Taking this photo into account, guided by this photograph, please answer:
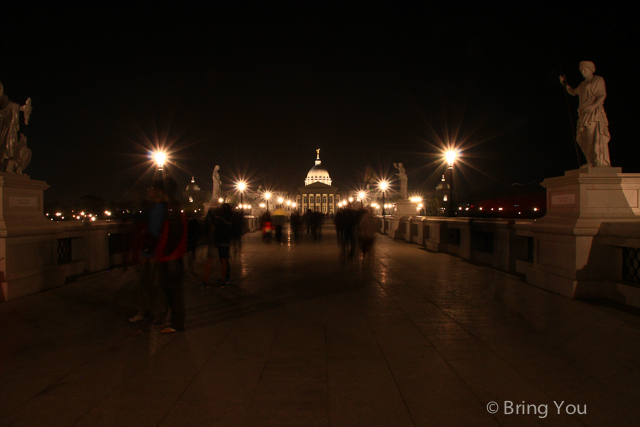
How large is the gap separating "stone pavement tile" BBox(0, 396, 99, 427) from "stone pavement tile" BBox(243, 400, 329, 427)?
1311 millimetres

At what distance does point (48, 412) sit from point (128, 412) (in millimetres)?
614

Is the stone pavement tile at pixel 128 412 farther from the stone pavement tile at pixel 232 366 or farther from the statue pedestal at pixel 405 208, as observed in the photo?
the statue pedestal at pixel 405 208

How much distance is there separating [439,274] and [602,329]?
5.05 m

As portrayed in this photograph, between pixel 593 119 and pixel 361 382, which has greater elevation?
pixel 593 119

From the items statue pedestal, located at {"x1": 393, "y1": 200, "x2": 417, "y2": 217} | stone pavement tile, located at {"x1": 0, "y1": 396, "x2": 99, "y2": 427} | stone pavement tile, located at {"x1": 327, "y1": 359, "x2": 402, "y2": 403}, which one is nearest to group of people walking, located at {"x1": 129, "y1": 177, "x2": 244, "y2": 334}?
stone pavement tile, located at {"x1": 0, "y1": 396, "x2": 99, "y2": 427}

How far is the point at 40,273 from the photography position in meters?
7.85

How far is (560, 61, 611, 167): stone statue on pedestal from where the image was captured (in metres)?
7.59

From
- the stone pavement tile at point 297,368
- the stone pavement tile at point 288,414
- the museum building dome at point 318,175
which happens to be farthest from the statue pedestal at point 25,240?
the museum building dome at point 318,175

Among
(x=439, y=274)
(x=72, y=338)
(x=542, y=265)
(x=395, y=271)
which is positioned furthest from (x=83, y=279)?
(x=542, y=265)

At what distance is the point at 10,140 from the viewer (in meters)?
7.79

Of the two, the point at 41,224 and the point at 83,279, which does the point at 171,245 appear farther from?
the point at 83,279

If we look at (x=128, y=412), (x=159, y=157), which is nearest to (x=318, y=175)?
(x=159, y=157)

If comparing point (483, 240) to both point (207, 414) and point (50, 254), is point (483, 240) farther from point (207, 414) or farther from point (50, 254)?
point (207, 414)

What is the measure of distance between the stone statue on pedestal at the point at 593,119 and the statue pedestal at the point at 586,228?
33 centimetres
